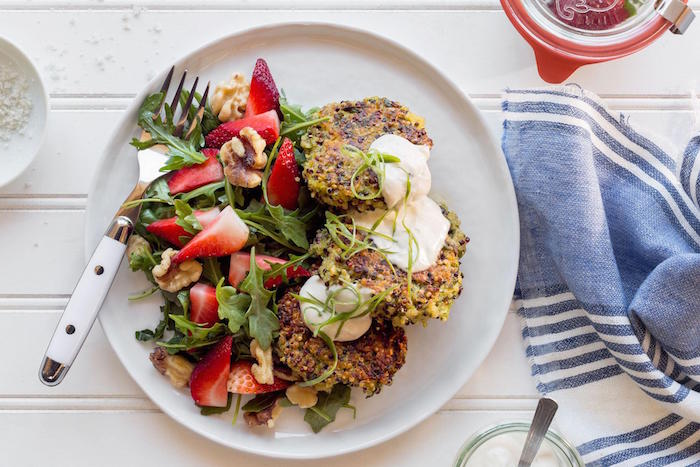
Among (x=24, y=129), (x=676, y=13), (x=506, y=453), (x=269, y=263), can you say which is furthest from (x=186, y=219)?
(x=676, y=13)

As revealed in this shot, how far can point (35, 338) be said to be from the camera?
7.93 feet

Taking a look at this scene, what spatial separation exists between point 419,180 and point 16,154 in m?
1.37

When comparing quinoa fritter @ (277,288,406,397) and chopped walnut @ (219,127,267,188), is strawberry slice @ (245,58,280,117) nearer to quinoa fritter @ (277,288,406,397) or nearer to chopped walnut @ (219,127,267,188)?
chopped walnut @ (219,127,267,188)

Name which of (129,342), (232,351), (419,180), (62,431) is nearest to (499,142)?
(419,180)

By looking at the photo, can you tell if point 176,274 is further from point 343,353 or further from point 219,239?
point 343,353

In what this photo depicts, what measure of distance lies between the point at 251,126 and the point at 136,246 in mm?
525

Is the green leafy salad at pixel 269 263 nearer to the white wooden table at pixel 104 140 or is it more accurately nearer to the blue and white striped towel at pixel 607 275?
the white wooden table at pixel 104 140

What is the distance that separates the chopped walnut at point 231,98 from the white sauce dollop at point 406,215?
49 cm

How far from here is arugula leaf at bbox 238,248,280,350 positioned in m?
2.17

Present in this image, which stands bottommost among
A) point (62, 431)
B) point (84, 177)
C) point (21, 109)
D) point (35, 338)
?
point (62, 431)

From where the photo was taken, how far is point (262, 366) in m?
2.19

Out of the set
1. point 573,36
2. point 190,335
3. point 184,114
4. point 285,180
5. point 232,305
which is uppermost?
point 573,36

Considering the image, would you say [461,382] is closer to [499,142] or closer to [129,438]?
[499,142]

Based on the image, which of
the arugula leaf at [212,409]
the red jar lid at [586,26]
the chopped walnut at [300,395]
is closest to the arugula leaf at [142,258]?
the arugula leaf at [212,409]
